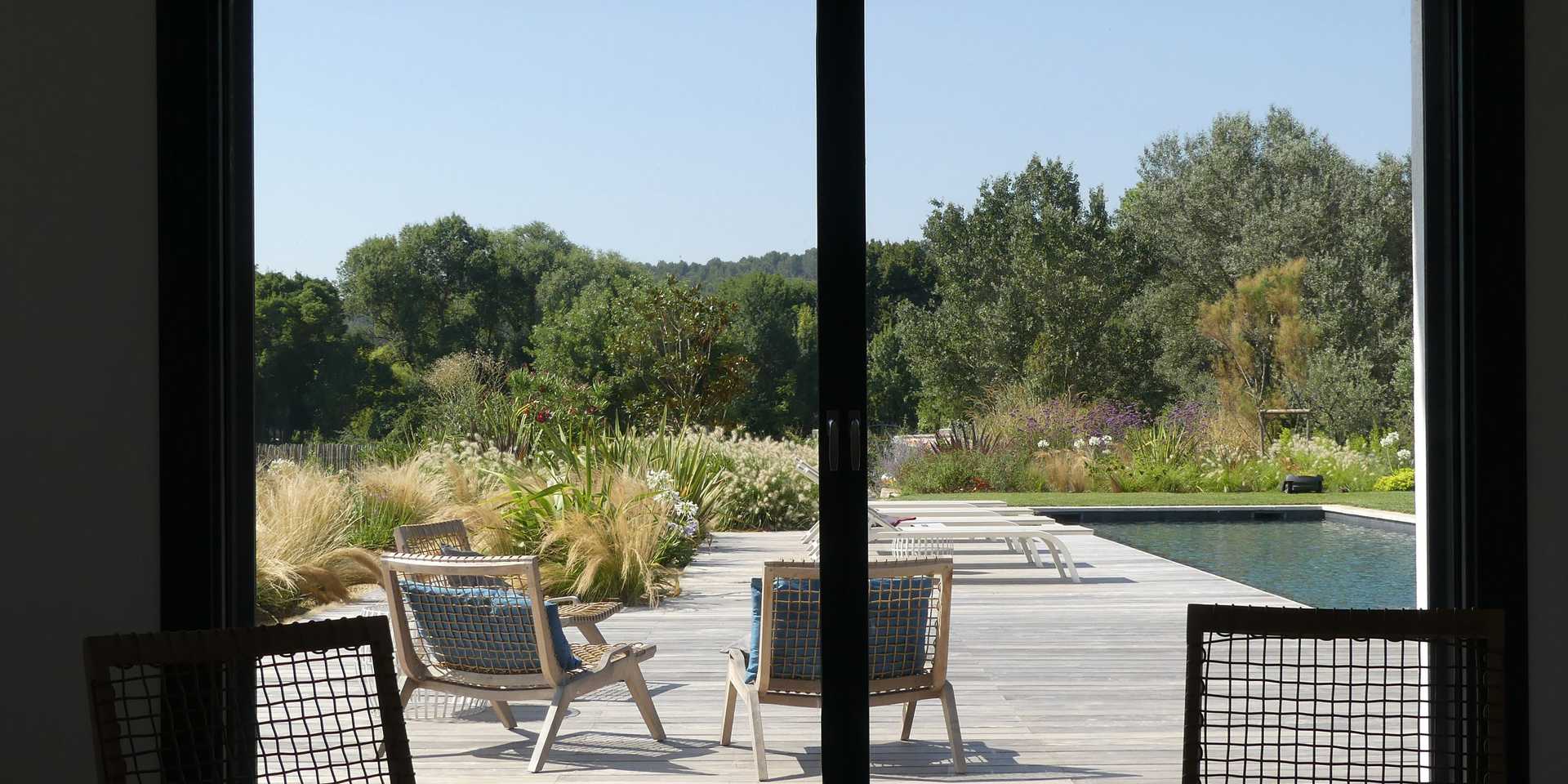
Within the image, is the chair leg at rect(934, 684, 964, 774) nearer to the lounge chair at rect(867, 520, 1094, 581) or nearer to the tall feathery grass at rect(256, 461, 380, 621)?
the lounge chair at rect(867, 520, 1094, 581)

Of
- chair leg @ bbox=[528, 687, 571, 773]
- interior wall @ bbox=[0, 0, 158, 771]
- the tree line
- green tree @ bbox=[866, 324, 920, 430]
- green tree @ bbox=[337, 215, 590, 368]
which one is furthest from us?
chair leg @ bbox=[528, 687, 571, 773]

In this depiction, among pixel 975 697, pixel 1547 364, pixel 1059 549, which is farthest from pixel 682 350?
pixel 1547 364

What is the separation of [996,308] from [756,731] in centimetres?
135

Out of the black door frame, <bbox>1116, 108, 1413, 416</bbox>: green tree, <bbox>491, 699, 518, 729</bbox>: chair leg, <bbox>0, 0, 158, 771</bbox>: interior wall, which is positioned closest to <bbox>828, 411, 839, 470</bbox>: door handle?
the black door frame

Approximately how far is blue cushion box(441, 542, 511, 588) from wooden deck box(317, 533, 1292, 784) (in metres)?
0.27

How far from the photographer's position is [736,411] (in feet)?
9.64

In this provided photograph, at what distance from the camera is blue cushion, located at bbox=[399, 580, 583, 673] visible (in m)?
3.27

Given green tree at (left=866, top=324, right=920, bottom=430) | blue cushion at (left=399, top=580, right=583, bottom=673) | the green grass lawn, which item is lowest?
blue cushion at (left=399, top=580, right=583, bottom=673)

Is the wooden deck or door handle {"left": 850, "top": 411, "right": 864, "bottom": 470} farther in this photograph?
the wooden deck

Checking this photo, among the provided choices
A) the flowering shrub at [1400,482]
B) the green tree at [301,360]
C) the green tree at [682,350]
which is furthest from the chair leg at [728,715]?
the flowering shrub at [1400,482]

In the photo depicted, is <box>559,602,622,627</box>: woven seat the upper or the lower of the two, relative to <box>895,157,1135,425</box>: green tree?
lower

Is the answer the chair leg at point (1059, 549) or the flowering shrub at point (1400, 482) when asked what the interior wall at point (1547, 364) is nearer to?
the flowering shrub at point (1400, 482)

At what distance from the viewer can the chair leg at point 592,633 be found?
352 cm

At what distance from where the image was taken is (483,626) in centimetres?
330
